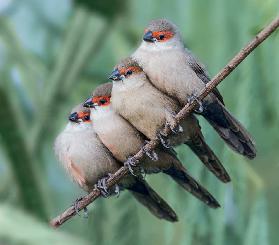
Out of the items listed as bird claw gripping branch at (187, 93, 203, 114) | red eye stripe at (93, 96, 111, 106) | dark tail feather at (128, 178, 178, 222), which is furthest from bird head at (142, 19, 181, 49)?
dark tail feather at (128, 178, 178, 222)

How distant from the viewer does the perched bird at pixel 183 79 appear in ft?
11.5

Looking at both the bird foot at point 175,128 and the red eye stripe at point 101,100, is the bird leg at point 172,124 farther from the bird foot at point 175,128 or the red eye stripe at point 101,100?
the red eye stripe at point 101,100

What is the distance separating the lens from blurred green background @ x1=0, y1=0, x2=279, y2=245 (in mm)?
4496

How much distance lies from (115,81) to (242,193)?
3.73ft

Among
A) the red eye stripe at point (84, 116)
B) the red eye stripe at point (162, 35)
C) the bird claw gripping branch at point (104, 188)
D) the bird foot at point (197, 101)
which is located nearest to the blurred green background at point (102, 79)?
the bird claw gripping branch at point (104, 188)

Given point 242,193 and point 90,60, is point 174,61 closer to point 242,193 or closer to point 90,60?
point 242,193

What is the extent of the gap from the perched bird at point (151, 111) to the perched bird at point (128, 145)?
85 millimetres

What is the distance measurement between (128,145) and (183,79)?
0.39 meters

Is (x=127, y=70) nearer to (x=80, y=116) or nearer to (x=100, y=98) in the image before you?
(x=100, y=98)

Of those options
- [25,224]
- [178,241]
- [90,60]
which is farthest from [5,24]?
[25,224]

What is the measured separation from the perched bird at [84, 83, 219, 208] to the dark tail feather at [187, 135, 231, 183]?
0.41 feet

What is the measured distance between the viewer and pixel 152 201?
4.06m

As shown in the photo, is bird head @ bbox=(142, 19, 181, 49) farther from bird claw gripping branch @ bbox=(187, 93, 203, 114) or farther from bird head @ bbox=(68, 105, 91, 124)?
bird head @ bbox=(68, 105, 91, 124)

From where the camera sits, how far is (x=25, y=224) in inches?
82.7
